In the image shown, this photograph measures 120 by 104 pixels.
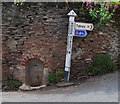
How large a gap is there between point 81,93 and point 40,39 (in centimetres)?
231

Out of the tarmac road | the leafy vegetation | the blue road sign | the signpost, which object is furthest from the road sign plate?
the tarmac road

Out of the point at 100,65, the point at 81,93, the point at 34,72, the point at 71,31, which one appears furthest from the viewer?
the point at 34,72

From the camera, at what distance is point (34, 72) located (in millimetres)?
10148

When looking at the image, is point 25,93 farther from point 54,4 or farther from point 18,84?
point 54,4

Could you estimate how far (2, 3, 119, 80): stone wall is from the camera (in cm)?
991

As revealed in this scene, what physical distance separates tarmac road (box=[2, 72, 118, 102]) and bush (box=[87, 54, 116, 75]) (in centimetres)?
25

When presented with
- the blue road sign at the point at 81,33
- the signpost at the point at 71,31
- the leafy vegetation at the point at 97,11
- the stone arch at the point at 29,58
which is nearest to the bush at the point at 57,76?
the signpost at the point at 71,31

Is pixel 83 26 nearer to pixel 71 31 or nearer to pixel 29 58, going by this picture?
pixel 71 31

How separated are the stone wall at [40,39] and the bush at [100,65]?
203 millimetres

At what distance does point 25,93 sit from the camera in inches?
359

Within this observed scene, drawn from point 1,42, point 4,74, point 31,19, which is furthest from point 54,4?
point 4,74

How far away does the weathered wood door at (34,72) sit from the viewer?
10.1 m

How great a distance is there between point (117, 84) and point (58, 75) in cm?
180

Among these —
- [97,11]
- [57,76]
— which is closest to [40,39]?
[57,76]
